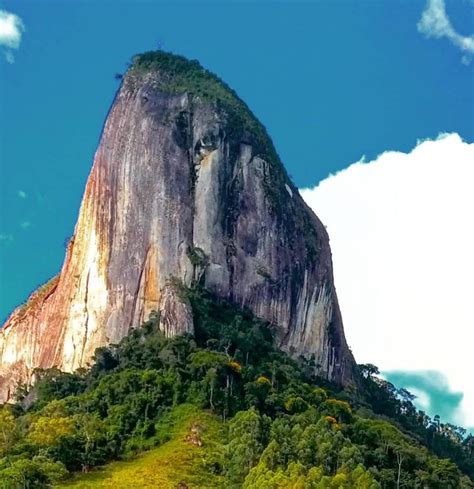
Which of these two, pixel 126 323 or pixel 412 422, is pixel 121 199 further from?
pixel 412 422

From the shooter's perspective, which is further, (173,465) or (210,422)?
(210,422)

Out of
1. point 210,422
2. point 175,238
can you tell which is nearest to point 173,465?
point 210,422

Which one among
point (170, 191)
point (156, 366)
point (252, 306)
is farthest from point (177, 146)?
point (156, 366)

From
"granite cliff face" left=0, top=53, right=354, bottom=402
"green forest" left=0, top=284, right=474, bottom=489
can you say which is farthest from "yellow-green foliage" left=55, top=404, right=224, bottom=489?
"granite cliff face" left=0, top=53, right=354, bottom=402

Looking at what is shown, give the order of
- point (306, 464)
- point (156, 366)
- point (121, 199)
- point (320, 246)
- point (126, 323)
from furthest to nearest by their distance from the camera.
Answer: point (320, 246) < point (121, 199) < point (126, 323) < point (156, 366) < point (306, 464)

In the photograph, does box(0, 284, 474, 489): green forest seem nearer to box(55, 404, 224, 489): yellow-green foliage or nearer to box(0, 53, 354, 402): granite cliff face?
box(55, 404, 224, 489): yellow-green foliage

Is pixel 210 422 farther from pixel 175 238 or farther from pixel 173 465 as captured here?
pixel 175 238
